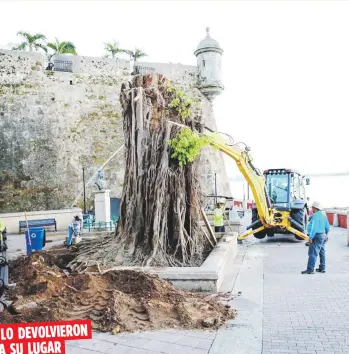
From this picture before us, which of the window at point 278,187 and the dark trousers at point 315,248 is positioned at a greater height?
the window at point 278,187

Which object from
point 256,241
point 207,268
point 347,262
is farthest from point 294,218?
point 207,268

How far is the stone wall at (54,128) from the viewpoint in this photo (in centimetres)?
2367

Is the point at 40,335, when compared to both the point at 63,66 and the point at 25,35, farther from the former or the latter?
the point at 25,35

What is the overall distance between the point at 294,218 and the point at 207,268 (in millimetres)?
7784

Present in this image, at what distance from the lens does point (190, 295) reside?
6.18 metres

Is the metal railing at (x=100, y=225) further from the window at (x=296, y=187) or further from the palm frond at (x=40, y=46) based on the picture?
the palm frond at (x=40, y=46)

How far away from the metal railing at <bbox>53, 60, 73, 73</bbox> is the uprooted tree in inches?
703

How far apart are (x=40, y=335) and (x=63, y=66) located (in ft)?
78.6

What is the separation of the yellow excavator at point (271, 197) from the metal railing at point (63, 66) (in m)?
16.6

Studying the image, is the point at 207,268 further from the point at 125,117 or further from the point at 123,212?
the point at 125,117

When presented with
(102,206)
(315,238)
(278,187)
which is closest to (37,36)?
(102,206)

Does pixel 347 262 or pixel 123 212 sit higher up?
pixel 123 212

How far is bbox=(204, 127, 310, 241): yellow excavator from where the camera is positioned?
41.4 feet

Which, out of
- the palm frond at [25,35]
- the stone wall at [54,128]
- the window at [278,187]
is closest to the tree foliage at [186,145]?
the window at [278,187]
